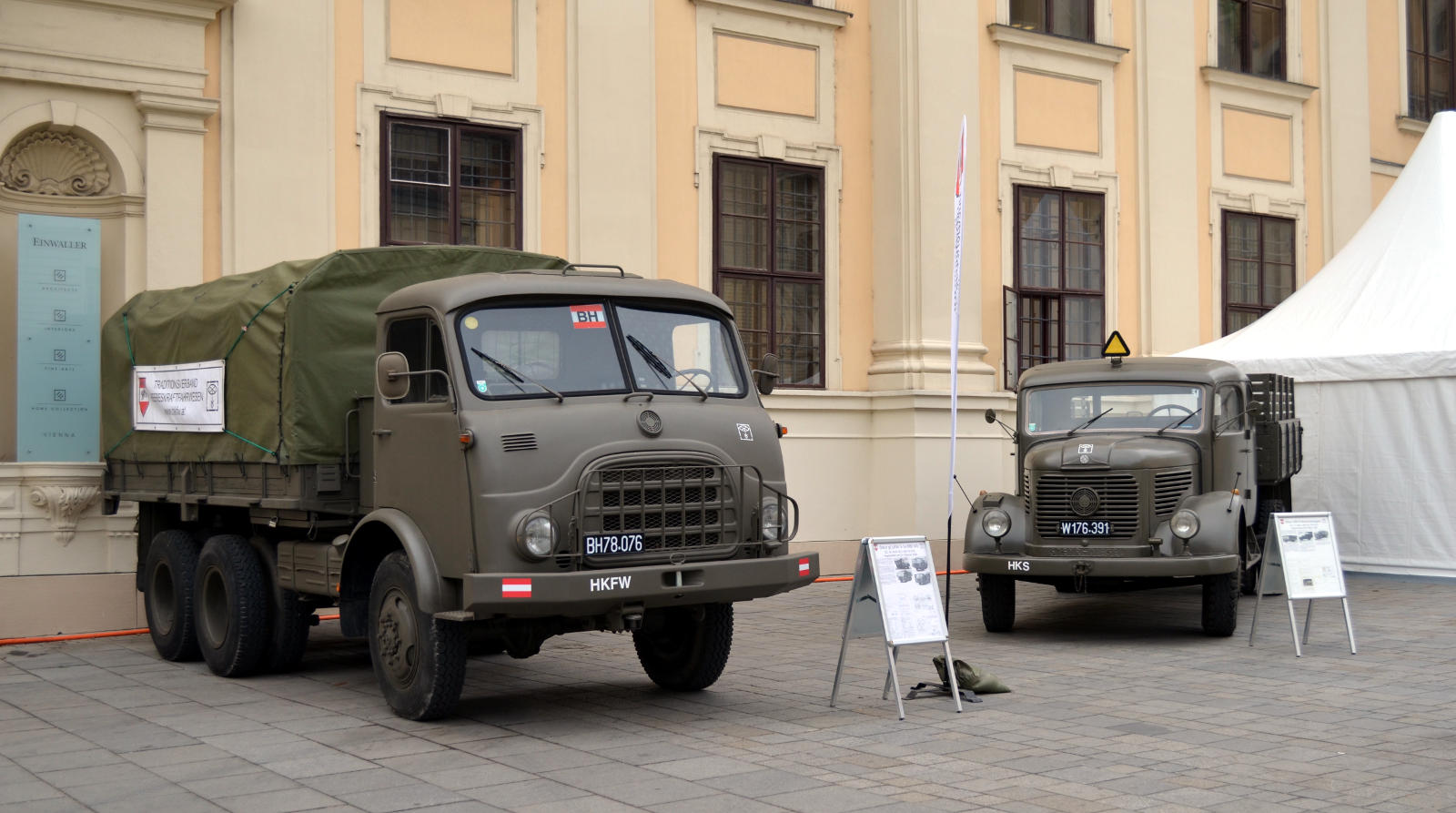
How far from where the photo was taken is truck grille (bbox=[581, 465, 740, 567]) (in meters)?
7.85

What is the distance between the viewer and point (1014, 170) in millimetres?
18000

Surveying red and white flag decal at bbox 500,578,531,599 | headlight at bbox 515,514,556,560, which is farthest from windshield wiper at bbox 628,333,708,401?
red and white flag decal at bbox 500,578,531,599

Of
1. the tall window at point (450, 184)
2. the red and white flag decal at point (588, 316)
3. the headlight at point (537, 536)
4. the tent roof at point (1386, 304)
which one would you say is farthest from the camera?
the tent roof at point (1386, 304)

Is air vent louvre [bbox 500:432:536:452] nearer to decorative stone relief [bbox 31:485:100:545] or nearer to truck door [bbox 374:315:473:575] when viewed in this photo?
truck door [bbox 374:315:473:575]

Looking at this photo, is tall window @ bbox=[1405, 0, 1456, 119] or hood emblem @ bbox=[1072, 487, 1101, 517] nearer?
hood emblem @ bbox=[1072, 487, 1101, 517]

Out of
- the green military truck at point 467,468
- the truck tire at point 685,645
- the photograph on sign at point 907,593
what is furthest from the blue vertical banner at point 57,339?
the photograph on sign at point 907,593

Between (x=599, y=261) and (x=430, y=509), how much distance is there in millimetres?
7189

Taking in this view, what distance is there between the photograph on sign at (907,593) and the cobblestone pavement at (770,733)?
1.49 feet

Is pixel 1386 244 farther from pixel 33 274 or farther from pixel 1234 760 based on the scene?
pixel 33 274

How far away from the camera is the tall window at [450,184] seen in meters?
14.3

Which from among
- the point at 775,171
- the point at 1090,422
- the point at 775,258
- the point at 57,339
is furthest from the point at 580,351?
the point at 775,171

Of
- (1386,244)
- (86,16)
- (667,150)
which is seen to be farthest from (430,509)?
(1386,244)

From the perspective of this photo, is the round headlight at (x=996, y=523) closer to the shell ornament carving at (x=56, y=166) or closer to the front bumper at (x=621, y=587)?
the front bumper at (x=621, y=587)

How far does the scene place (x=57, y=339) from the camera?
12.2 m
